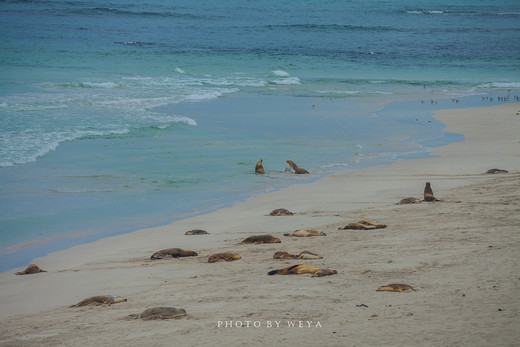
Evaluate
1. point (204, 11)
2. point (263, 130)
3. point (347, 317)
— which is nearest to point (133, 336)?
point (347, 317)

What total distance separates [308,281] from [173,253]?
211cm

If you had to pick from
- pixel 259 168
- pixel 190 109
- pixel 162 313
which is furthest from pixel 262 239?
pixel 190 109

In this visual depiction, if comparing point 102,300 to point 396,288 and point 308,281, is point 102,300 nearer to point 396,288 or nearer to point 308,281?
point 308,281

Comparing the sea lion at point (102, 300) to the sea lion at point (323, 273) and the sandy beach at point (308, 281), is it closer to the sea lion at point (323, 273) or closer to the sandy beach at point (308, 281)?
the sandy beach at point (308, 281)

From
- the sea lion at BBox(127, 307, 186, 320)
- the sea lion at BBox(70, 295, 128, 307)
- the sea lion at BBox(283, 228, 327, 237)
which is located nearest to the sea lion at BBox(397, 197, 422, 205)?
the sea lion at BBox(283, 228, 327, 237)

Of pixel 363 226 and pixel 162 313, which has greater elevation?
pixel 162 313

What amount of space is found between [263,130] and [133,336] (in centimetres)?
1414

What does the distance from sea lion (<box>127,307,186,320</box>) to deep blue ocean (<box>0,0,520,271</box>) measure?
131 inches

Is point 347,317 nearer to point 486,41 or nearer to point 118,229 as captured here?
point 118,229

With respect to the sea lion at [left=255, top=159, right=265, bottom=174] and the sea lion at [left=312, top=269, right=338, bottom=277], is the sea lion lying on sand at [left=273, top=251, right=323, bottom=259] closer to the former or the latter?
the sea lion at [left=312, top=269, right=338, bottom=277]

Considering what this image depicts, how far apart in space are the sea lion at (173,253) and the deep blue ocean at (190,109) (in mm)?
1812

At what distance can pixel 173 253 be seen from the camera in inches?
288

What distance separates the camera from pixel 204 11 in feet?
263

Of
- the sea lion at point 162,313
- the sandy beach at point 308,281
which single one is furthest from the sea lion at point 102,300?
the sea lion at point 162,313
